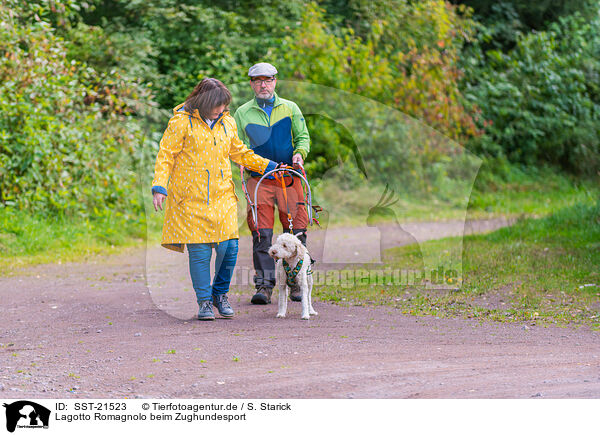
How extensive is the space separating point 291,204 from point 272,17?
407 inches

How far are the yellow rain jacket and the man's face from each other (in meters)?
0.74

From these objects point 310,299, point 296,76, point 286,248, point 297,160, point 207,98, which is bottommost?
point 310,299

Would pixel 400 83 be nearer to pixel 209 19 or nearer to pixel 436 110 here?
pixel 436 110

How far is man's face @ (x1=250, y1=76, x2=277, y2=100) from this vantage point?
7.10 m

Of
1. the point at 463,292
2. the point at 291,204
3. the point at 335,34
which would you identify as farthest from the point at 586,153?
the point at 291,204

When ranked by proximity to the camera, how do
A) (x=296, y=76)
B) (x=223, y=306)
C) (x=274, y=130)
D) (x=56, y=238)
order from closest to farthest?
(x=223, y=306)
(x=274, y=130)
(x=56, y=238)
(x=296, y=76)

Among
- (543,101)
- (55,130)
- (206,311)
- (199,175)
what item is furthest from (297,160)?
(543,101)

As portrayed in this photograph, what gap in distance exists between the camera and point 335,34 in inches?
694

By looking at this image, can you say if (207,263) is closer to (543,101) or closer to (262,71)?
(262,71)

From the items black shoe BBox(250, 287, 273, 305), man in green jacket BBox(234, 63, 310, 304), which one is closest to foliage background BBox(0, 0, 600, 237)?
black shoe BBox(250, 287, 273, 305)

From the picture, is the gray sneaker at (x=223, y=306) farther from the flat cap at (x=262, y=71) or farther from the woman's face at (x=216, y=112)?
the flat cap at (x=262, y=71)

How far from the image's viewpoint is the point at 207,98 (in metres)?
6.34
